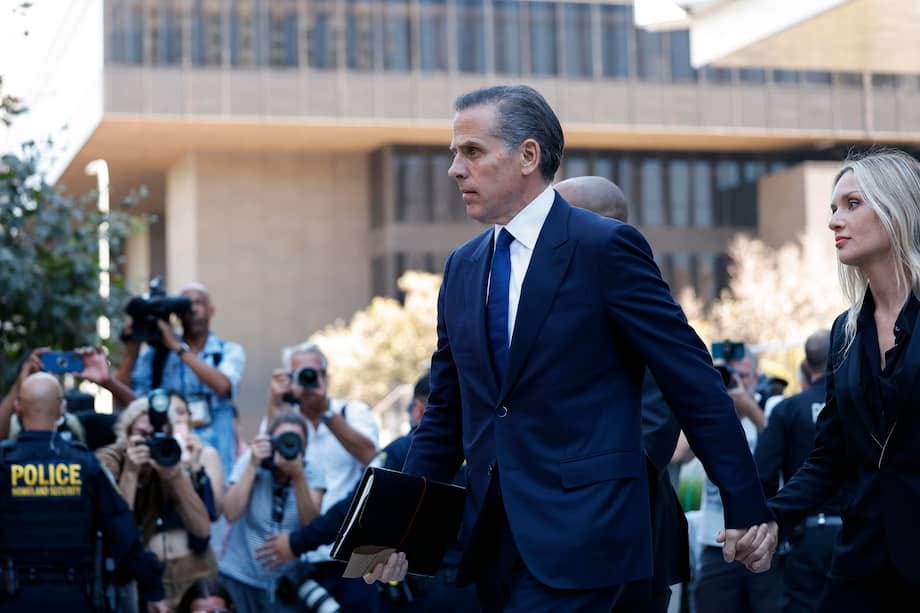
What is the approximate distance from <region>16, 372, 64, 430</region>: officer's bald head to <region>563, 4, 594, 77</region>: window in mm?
45386

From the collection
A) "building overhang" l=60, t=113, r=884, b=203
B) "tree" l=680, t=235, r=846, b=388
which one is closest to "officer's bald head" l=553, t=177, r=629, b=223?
"tree" l=680, t=235, r=846, b=388

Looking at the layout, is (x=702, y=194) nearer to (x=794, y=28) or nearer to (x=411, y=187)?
(x=411, y=187)

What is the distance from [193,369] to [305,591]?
214 centimetres

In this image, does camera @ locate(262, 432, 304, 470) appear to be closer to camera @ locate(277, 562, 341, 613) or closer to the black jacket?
camera @ locate(277, 562, 341, 613)

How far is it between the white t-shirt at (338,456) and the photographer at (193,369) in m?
1.06

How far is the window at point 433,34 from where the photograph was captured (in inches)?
1998

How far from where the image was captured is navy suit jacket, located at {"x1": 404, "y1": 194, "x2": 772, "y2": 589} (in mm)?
3691

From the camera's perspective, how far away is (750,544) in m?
3.81

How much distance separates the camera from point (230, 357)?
976cm

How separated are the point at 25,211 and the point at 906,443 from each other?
8984 mm

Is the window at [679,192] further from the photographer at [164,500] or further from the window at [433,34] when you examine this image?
the photographer at [164,500]

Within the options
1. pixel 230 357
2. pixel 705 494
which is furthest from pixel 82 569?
pixel 705 494

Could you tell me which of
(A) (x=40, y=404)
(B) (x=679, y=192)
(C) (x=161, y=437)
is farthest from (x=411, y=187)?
(A) (x=40, y=404)

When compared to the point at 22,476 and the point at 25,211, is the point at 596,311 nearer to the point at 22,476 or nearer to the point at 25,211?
the point at 22,476
